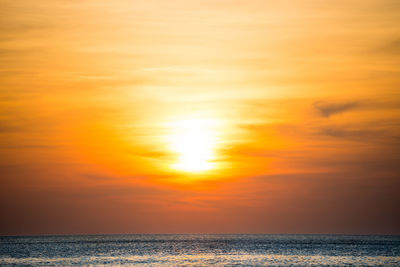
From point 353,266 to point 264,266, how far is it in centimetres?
1345

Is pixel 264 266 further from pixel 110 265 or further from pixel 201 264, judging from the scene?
pixel 110 265

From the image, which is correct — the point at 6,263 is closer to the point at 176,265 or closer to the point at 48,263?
the point at 48,263

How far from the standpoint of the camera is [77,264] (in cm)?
9038

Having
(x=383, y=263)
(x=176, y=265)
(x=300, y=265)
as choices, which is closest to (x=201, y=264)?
(x=176, y=265)

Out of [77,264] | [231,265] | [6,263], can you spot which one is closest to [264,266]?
[231,265]

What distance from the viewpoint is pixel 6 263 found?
313 ft

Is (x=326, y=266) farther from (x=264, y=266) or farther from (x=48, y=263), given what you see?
(x=48, y=263)

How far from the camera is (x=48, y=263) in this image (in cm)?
9419

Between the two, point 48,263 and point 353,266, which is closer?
point 353,266

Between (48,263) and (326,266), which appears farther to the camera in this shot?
(48,263)

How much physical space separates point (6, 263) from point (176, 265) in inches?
1128

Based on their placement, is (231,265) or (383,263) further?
(383,263)

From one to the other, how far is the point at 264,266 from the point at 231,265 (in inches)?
193

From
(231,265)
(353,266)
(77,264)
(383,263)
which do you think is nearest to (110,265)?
(77,264)
